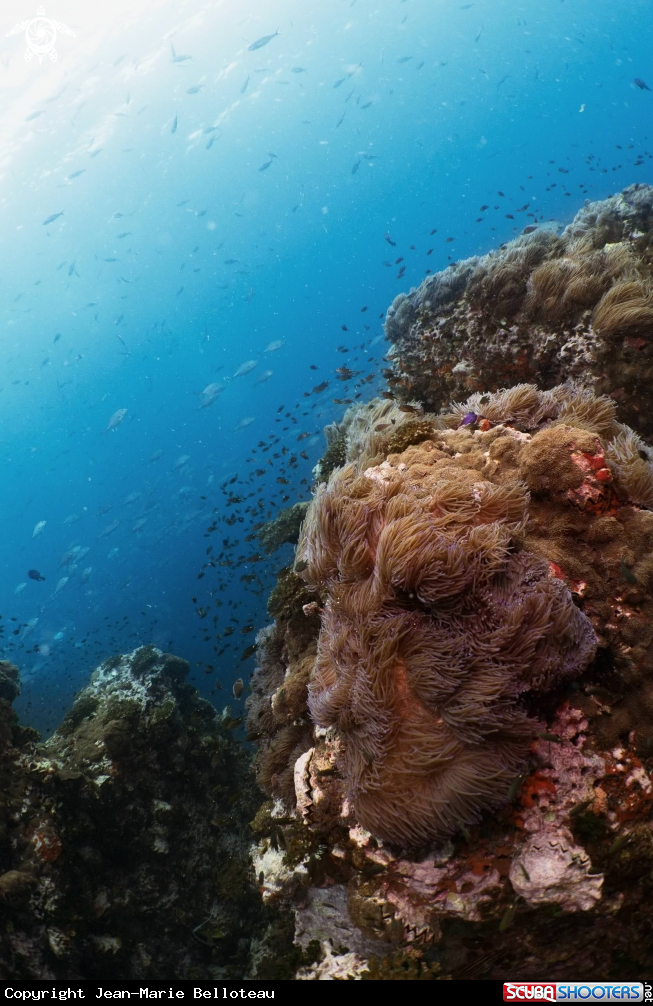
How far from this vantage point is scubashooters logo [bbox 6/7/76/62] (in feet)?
105

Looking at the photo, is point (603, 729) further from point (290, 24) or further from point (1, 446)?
point (1, 446)

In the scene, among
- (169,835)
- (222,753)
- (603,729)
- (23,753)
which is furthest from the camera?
(222,753)

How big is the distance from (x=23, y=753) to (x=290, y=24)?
253 feet

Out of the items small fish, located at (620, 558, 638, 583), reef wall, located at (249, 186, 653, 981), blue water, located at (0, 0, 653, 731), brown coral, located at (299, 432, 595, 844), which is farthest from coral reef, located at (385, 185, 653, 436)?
blue water, located at (0, 0, 653, 731)

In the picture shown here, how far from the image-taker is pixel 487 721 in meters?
2.77

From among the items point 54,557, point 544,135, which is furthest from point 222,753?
point 544,135

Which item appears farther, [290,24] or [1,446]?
[1,446]

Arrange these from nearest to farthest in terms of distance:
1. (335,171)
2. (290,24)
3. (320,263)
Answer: (290,24) → (335,171) → (320,263)

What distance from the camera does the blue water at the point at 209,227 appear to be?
38.3m

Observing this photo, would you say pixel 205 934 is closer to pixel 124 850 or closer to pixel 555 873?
pixel 124 850

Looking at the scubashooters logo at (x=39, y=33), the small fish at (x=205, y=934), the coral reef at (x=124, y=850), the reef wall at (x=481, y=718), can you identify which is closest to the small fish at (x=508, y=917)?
the reef wall at (x=481, y=718)

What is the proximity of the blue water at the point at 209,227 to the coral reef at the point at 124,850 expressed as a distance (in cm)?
1439

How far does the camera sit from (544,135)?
128m

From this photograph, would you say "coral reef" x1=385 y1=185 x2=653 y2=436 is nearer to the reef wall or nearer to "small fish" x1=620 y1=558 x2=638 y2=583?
the reef wall
